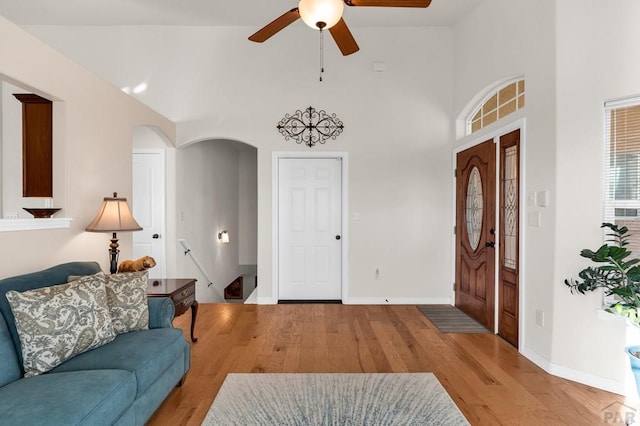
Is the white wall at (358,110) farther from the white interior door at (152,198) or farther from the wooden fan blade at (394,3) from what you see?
the wooden fan blade at (394,3)

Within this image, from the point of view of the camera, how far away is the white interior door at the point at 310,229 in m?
4.81

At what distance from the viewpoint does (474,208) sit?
4133 mm

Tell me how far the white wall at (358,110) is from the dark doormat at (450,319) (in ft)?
0.83

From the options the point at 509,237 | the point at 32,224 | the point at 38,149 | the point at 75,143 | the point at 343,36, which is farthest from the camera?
the point at 509,237

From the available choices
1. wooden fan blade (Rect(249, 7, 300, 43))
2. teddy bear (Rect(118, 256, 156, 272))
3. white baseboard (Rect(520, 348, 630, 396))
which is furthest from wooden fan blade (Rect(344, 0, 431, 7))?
white baseboard (Rect(520, 348, 630, 396))

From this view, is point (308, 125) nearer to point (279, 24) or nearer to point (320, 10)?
point (279, 24)

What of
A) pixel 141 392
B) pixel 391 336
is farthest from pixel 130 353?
pixel 391 336

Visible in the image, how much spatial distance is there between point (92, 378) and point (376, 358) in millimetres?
2137

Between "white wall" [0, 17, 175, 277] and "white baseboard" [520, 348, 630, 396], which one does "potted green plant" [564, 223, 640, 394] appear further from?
"white wall" [0, 17, 175, 277]

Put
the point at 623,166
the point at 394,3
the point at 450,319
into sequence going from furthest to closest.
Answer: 1. the point at 450,319
2. the point at 623,166
3. the point at 394,3

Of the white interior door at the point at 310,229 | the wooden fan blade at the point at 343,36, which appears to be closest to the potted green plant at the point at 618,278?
the wooden fan blade at the point at 343,36

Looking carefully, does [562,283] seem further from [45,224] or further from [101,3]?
[101,3]

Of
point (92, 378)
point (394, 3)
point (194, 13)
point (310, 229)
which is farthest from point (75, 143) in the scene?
point (310, 229)

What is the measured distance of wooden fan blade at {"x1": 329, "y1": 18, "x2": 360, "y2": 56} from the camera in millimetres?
2518
